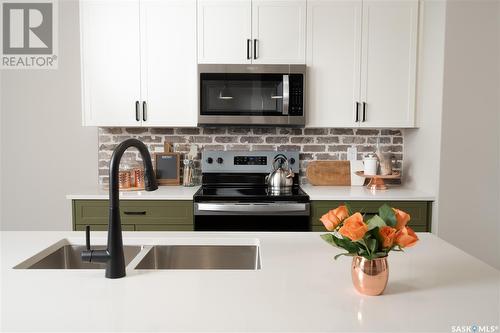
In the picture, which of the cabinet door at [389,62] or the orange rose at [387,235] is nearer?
the orange rose at [387,235]

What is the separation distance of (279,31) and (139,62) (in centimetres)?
108

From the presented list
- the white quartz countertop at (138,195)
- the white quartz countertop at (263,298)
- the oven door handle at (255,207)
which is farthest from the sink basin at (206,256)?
the white quartz countertop at (138,195)

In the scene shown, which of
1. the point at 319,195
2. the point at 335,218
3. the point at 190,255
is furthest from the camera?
the point at 319,195

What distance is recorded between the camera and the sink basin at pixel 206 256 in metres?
1.65

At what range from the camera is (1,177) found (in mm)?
3369

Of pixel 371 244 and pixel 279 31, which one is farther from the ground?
pixel 279 31

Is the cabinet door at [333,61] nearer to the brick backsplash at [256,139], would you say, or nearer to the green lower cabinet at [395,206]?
the brick backsplash at [256,139]

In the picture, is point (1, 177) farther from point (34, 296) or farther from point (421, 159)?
point (421, 159)

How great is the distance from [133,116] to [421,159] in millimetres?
2210

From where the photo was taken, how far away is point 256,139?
334 centimetres

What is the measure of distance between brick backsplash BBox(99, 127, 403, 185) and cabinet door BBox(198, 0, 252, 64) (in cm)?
63

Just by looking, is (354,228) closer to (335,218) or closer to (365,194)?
(335,218)

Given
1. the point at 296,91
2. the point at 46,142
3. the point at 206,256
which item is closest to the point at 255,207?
the point at 296,91

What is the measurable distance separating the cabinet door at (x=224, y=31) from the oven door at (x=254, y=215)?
109 cm
